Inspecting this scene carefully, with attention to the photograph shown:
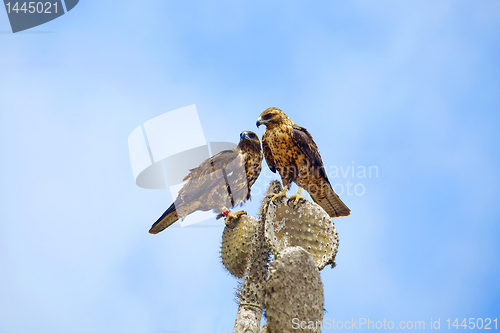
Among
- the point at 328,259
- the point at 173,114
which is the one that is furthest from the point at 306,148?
the point at 173,114

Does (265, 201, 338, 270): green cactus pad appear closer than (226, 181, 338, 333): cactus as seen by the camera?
No

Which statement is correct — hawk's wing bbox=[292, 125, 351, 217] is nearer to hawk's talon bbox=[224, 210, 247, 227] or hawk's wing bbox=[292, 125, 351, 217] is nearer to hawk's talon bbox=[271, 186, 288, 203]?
hawk's talon bbox=[271, 186, 288, 203]

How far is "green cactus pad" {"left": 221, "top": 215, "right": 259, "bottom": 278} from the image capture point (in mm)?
4488

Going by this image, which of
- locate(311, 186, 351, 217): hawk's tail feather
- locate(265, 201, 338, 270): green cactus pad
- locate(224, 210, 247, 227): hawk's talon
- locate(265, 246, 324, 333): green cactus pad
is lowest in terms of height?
locate(265, 246, 324, 333): green cactus pad

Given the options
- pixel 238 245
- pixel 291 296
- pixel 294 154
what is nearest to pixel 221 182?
pixel 238 245

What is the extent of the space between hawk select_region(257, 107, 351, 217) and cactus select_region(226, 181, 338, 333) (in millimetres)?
260

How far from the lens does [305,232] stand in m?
3.72

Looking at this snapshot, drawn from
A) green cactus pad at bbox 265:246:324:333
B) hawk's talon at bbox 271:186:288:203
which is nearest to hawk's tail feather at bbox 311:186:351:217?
hawk's talon at bbox 271:186:288:203

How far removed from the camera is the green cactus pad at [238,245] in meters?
4.49

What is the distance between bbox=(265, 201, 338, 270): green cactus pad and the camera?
3625mm

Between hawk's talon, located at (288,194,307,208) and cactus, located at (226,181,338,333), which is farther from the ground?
hawk's talon, located at (288,194,307,208)

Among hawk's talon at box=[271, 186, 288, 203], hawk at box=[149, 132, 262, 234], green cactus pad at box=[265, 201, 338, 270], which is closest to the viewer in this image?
green cactus pad at box=[265, 201, 338, 270]

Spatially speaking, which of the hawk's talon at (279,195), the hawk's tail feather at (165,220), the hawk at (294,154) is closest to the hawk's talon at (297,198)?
the hawk's talon at (279,195)

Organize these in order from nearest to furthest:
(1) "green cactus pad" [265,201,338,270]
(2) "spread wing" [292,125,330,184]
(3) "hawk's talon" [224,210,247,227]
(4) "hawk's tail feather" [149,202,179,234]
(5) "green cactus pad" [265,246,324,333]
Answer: (5) "green cactus pad" [265,246,324,333]
(1) "green cactus pad" [265,201,338,270]
(2) "spread wing" [292,125,330,184]
(3) "hawk's talon" [224,210,247,227]
(4) "hawk's tail feather" [149,202,179,234]
